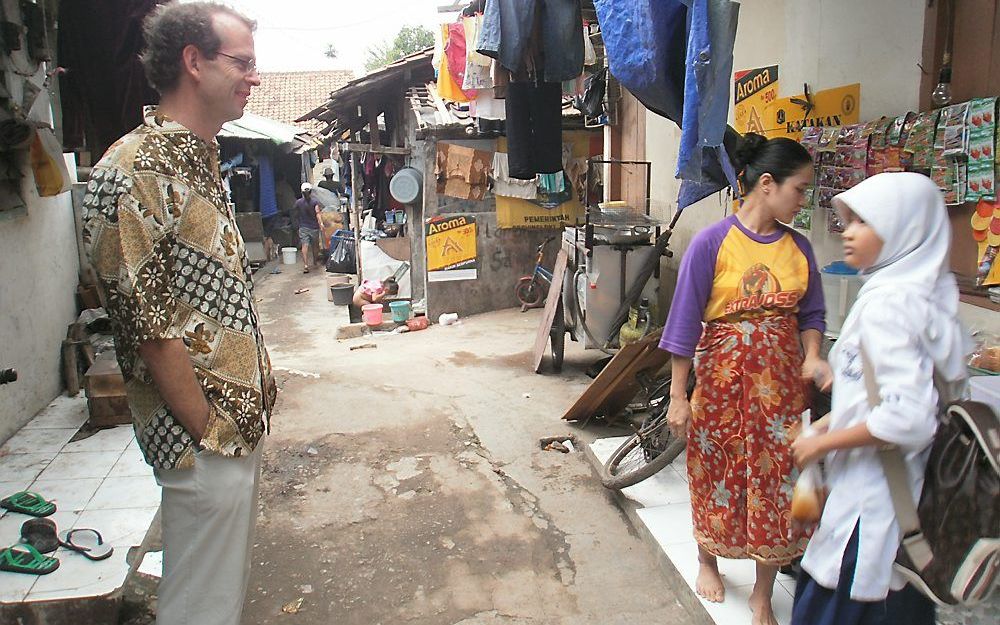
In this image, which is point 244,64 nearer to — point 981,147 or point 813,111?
point 981,147

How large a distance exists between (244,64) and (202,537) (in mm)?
1439

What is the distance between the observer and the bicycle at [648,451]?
404cm

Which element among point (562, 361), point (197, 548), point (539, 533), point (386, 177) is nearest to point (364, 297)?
point (386, 177)

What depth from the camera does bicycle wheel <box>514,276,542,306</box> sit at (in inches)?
434

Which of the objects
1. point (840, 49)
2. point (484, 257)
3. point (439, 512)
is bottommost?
point (439, 512)

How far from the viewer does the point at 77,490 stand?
4238 millimetres

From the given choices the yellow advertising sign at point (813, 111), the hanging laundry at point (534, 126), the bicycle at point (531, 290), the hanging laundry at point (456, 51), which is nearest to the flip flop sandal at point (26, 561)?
the hanging laundry at point (534, 126)

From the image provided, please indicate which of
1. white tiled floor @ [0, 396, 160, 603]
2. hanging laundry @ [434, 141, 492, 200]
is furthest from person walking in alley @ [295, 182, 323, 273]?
white tiled floor @ [0, 396, 160, 603]

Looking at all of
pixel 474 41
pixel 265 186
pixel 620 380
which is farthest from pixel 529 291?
pixel 265 186

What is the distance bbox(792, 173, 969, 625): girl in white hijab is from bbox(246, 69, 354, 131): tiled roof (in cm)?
2276

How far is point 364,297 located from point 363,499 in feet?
25.1

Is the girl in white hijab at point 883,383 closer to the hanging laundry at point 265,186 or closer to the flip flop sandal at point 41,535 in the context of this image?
the flip flop sandal at point 41,535

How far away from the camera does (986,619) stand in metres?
1.94

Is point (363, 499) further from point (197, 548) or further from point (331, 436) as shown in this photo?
point (197, 548)
